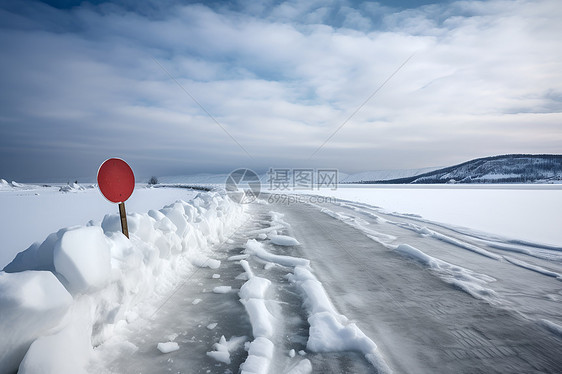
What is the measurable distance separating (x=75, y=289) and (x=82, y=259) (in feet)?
0.93

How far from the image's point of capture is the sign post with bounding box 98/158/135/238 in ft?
13.6

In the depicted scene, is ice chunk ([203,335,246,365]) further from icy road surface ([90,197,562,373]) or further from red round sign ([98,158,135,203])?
red round sign ([98,158,135,203])

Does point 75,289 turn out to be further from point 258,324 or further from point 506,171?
point 506,171

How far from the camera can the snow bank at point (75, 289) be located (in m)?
2.11

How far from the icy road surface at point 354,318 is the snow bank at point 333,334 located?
13mm

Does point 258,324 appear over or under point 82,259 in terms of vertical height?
under

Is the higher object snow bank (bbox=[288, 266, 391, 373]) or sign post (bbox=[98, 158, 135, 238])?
sign post (bbox=[98, 158, 135, 238])

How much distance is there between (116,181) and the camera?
4.31 meters

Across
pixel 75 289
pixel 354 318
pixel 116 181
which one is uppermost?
pixel 116 181

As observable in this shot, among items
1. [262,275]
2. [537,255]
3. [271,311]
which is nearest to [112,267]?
[271,311]

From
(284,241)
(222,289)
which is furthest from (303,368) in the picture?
(284,241)

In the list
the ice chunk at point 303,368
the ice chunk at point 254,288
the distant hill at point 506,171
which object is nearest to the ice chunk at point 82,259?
the ice chunk at point 254,288

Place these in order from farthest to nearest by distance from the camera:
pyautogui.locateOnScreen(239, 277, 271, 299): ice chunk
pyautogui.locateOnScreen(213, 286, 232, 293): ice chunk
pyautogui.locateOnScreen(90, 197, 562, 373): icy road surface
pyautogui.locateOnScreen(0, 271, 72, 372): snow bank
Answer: pyautogui.locateOnScreen(213, 286, 232, 293): ice chunk
pyautogui.locateOnScreen(239, 277, 271, 299): ice chunk
pyautogui.locateOnScreen(90, 197, 562, 373): icy road surface
pyautogui.locateOnScreen(0, 271, 72, 372): snow bank

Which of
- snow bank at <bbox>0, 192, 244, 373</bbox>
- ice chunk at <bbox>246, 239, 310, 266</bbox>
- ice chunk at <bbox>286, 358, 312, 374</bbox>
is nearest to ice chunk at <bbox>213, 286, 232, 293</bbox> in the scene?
snow bank at <bbox>0, 192, 244, 373</bbox>
